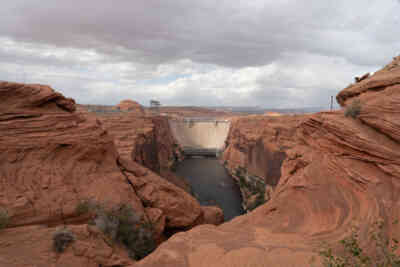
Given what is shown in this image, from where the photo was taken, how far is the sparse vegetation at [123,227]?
25.1 feet

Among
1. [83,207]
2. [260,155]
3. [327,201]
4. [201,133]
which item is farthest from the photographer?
[201,133]

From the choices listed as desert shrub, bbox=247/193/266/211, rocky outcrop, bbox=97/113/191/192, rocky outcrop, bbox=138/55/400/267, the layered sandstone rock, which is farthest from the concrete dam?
rocky outcrop, bbox=138/55/400/267

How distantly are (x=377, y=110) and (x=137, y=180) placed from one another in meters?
9.85

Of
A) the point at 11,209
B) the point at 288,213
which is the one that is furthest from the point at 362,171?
the point at 11,209

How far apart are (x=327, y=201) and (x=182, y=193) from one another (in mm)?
7033

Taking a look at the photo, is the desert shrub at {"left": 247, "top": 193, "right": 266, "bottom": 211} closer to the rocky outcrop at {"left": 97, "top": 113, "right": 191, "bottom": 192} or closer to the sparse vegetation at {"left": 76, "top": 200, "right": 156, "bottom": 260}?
the rocky outcrop at {"left": 97, "top": 113, "right": 191, "bottom": 192}

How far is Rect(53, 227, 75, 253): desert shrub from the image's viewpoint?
5184mm

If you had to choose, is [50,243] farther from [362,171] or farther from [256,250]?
[362,171]

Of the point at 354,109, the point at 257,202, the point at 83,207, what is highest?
the point at 354,109

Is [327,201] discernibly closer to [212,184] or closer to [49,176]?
[49,176]

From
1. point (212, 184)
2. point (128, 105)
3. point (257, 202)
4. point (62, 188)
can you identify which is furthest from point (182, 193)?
point (128, 105)

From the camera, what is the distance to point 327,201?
7207 millimetres

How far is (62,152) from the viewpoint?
914 centimetres

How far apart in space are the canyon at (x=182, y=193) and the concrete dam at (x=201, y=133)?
39.2 meters
